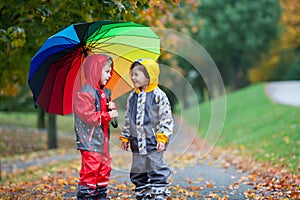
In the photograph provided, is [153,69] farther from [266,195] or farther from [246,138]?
[246,138]

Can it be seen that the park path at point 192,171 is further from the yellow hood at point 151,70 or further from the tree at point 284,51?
the tree at point 284,51

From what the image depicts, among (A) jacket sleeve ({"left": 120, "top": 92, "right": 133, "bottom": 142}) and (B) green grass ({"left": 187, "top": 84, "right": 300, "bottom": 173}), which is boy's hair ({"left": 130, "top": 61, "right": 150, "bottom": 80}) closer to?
(A) jacket sleeve ({"left": 120, "top": 92, "right": 133, "bottom": 142})

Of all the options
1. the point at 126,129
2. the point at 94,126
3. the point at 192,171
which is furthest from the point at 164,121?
the point at 192,171

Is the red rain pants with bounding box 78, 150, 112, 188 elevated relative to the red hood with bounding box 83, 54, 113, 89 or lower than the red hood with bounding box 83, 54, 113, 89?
lower

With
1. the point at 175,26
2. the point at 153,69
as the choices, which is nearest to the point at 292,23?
the point at 175,26

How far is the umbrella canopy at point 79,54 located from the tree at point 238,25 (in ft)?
93.7

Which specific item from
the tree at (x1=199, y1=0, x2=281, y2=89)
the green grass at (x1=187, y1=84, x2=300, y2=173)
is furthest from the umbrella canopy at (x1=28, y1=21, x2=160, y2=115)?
the tree at (x1=199, y1=0, x2=281, y2=89)

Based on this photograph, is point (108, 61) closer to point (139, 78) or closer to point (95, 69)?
point (95, 69)

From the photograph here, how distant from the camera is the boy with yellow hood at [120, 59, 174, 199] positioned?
484cm

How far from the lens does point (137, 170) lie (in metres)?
4.94

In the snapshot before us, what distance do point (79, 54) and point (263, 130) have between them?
33.8 feet

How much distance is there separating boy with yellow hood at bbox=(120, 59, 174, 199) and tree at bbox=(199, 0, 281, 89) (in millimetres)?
29064

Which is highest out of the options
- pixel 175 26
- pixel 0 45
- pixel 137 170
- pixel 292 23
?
pixel 292 23

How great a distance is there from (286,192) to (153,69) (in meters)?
2.73
